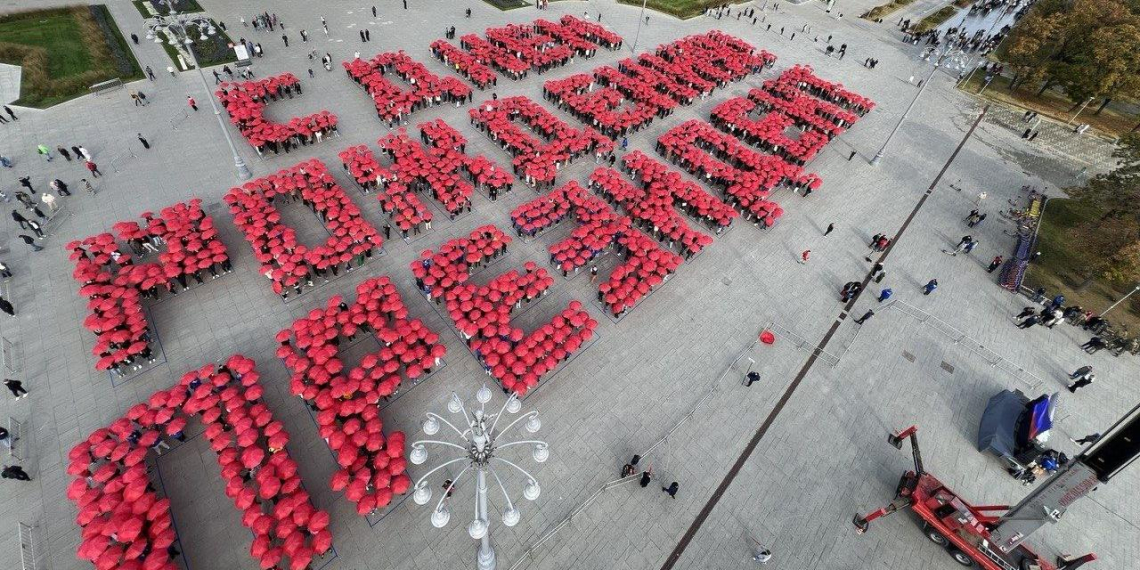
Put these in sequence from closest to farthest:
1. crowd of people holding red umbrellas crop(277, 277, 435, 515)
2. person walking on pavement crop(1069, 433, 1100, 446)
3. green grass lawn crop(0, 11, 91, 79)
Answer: crowd of people holding red umbrellas crop(277, 277, 435, 515) → person walking on pavement crop(1069, 433, 1100, 446) → green grass lawn crop(0, 11, 91, 79)

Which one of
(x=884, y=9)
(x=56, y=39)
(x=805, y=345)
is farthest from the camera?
(x=884, y=9)

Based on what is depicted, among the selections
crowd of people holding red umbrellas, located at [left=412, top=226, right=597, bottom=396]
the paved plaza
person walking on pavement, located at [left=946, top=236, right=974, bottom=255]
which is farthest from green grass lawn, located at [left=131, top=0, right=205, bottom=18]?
person walking on pavement, located at [left=946, top=236, right=974, bottom=255]

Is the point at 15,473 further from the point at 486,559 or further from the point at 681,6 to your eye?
the point at 681,6

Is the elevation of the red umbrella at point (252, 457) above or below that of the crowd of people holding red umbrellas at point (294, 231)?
below

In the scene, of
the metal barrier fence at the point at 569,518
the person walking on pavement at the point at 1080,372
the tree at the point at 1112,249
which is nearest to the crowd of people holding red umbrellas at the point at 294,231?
the metal barrier fence at the point at 569,518

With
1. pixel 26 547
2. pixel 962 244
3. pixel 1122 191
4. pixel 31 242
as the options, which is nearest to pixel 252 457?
pixel 26 547

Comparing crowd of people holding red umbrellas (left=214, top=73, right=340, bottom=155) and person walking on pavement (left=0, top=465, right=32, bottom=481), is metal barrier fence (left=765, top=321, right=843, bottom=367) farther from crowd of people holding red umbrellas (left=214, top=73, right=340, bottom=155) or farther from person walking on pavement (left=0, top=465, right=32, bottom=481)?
crowd of people holding red umbrellas (left=214, top=73, right=340, bottom=155)

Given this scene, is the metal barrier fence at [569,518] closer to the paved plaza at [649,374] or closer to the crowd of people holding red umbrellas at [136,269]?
the paved plaza at [649,374]
